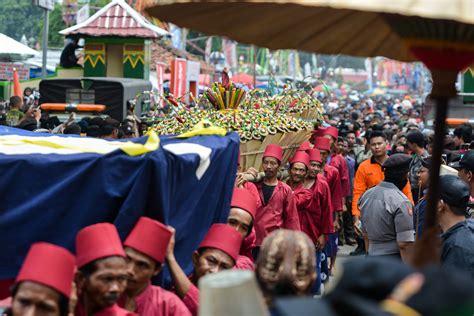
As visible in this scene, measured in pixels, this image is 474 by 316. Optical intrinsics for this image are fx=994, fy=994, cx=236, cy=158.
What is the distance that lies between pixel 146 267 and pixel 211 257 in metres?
0.70

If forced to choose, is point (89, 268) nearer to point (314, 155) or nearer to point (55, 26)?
point (314, 155)

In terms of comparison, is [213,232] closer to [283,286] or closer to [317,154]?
[283,286]

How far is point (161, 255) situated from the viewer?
4.87 m

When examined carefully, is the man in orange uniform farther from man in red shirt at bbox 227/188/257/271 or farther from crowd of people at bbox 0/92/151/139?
man in red shirt at bbox 227/188/257/271

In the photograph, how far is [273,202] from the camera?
9.23 metres

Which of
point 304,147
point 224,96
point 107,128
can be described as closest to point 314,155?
point 304,147

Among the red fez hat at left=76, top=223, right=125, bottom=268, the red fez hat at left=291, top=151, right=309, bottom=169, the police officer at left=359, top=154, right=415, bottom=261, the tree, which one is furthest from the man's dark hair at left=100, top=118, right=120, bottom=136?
the tree

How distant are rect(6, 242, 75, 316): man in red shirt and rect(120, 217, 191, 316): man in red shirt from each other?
2.03 feet

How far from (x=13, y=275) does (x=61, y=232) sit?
1.04ft

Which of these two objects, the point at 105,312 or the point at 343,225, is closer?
the point at 105,312

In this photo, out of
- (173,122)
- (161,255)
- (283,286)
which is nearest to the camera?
(283,286)

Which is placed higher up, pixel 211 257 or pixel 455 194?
pixel 455 194

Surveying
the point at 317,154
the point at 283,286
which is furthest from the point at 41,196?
the point at 317,154

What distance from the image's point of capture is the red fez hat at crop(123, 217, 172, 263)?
4755 mm
